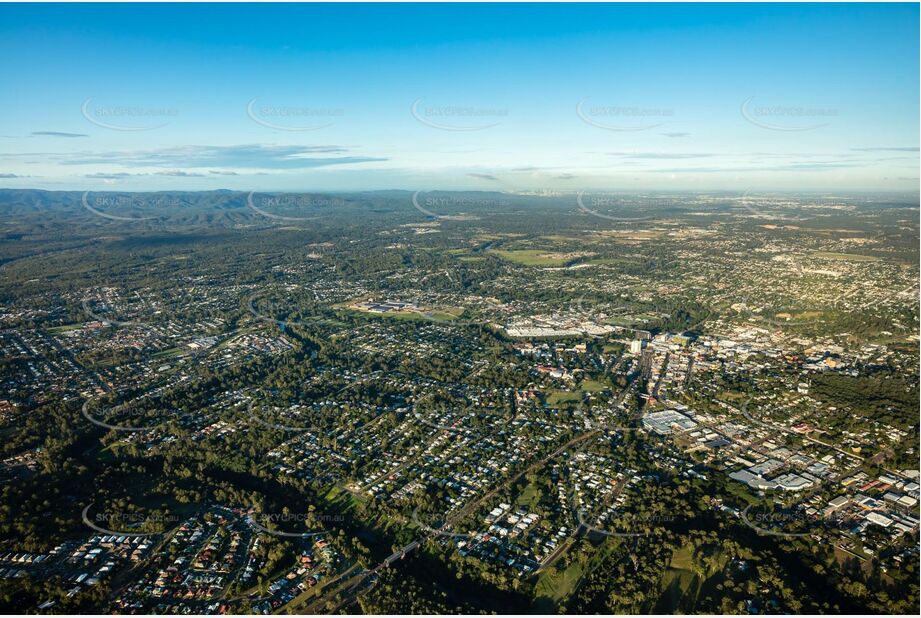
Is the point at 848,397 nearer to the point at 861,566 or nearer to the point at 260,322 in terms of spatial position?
the point at 861,566

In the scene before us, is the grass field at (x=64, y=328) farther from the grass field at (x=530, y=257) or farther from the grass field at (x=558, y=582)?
the grass field at (x=530, y=257)

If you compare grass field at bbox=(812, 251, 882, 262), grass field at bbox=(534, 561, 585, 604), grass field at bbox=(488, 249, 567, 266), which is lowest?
grass field at bbox=(534, 561, 585, 604)

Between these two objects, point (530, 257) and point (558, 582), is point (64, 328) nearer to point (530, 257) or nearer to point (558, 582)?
point (558, 582)

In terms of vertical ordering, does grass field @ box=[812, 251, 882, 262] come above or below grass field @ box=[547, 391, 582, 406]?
above

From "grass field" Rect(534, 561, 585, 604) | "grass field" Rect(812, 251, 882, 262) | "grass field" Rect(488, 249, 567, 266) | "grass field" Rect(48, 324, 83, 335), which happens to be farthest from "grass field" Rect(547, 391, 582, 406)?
"grass field" Rect(812, 251, 882, 262)

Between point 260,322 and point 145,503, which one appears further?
point 260,322

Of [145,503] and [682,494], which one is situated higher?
[682,494]

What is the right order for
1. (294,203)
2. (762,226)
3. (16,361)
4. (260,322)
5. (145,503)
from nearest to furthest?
(145,503)
(16,361)
(260,322)
(762,226)
(294,203)

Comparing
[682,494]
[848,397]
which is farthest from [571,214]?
[682,494]

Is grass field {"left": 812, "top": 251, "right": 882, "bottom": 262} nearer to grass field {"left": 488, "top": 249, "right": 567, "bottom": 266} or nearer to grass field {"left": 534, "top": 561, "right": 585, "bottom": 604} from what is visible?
grass field {"left": 488, "top": 249, "right": 567, "bottom": 266}

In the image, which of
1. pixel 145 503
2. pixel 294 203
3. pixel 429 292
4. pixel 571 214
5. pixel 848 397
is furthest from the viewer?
pixel 294 203

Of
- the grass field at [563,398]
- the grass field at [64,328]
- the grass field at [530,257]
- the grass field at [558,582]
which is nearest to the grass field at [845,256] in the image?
the grass field at [530,257]
